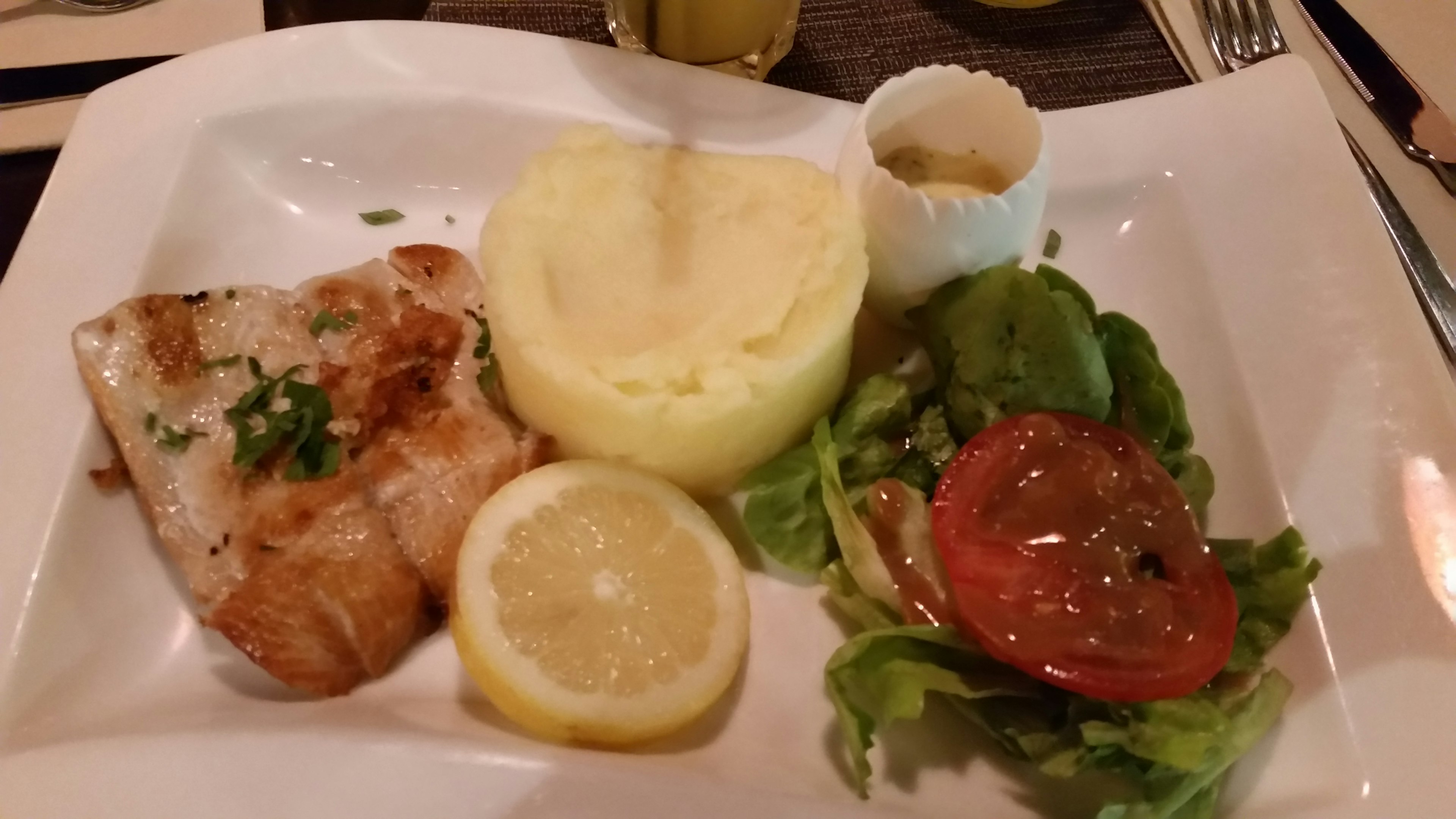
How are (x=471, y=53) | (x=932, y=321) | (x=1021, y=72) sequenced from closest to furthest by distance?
(x=932, y=321) < (x=471, y=53) < (x=1021, y=72)

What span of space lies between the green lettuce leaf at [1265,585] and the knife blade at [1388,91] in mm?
1682

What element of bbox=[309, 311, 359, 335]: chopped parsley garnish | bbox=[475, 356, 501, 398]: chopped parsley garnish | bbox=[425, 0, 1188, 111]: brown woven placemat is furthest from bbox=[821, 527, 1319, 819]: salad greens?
bbox=[425, 0, 1188, 111]: brown woven placemat

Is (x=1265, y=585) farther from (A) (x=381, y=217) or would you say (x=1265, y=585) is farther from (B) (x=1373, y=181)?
(A) (x=381, y=217)

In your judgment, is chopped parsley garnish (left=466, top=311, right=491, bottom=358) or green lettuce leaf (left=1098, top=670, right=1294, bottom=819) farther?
chopped parsley garnish (left=466, top=311, right=491, bottom=358)

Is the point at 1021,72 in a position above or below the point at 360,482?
above

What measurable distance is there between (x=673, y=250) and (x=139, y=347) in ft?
4.22

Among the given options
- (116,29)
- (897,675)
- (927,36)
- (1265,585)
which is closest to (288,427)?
(897,675)

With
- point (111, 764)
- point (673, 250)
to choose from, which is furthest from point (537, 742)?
point (673, 250)

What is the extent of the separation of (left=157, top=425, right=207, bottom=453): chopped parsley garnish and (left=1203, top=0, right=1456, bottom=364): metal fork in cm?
318

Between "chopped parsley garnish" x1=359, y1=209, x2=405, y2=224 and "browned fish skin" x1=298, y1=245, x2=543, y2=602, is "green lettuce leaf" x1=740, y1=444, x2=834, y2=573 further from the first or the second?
"chopped parsley garnish" x1=359, y1=209, x2=405, y2=224

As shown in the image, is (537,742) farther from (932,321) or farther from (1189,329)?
(1189,329)

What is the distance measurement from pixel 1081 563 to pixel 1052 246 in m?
1.21

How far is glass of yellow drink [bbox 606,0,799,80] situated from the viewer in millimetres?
2902

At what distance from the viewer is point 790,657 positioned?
2230 mm
